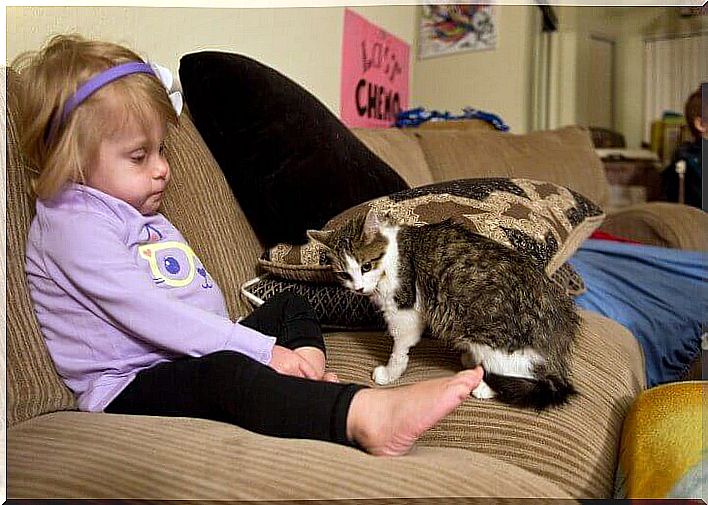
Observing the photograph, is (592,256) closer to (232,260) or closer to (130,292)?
(232,260)

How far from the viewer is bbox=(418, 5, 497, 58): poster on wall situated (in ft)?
9.46

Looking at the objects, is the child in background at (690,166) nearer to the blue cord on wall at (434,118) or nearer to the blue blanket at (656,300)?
the blue cord on wall at (434,118)

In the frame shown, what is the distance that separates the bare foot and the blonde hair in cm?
45

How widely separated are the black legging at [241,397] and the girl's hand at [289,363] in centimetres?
10

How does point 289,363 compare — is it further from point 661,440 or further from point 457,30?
point 457,30

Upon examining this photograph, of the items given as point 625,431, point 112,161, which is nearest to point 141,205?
point 112,161

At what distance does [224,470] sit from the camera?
66cm

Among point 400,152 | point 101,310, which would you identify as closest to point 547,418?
point 101,310

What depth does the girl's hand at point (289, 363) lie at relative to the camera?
96cm

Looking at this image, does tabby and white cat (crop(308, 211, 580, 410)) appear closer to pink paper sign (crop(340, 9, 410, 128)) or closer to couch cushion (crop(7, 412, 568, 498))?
couch cushion (crop(7, 412, 568, 498))

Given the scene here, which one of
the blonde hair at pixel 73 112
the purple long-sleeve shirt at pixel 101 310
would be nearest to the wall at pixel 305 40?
the blonde hair at pixel 73 112

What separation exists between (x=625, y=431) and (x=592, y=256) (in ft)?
2.91

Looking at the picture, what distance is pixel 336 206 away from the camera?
1287 mm

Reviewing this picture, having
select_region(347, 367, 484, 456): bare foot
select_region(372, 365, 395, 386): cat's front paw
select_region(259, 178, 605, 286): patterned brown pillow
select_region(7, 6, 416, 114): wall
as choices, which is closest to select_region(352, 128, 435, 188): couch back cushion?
select_region(7, 6, 416, 114): wall
